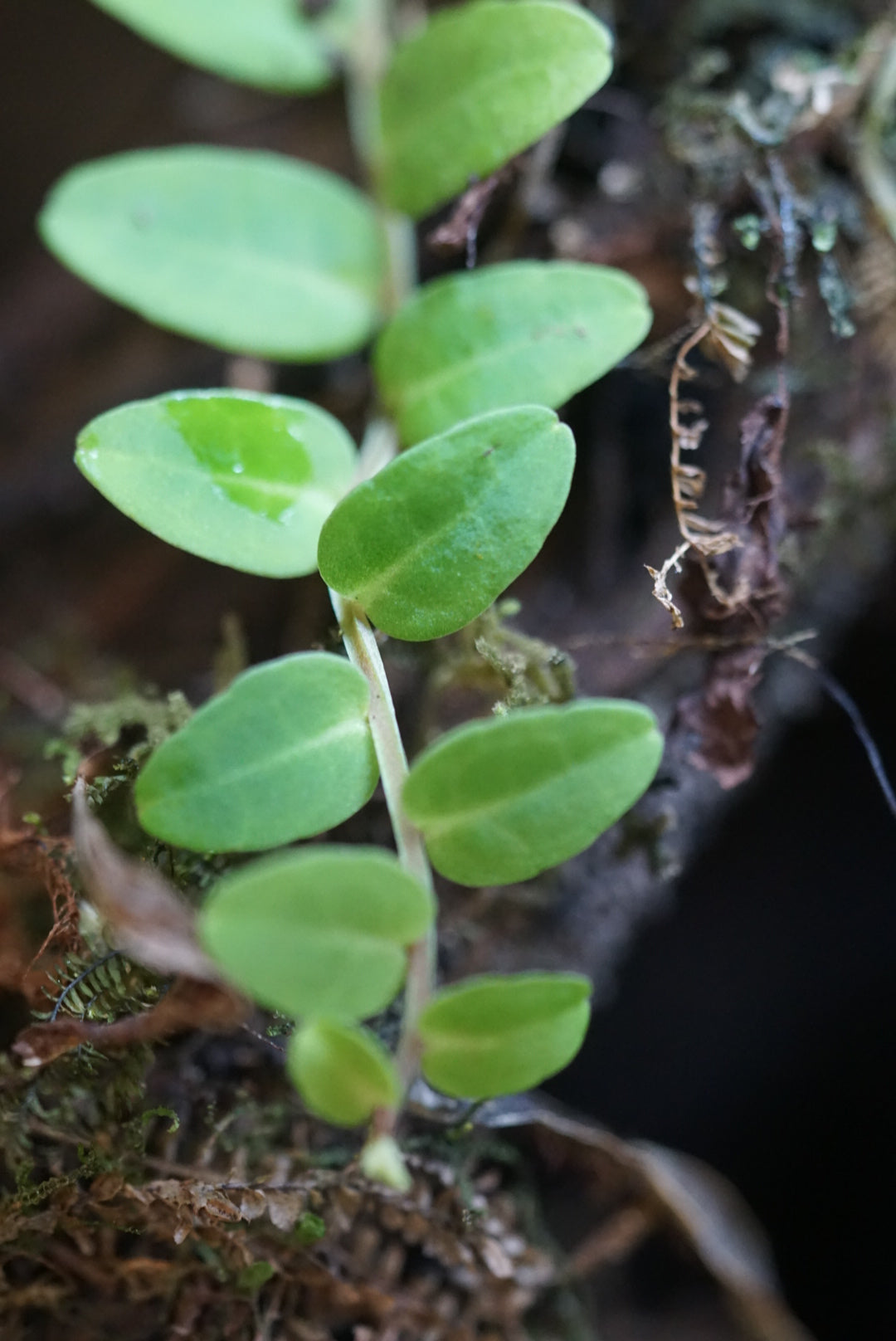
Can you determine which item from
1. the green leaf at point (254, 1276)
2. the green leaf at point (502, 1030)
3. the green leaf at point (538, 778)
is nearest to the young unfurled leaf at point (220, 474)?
the green leaf at point (538, 778)

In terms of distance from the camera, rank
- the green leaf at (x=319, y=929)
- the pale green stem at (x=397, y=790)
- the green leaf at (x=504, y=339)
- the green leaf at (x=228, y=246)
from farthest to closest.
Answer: the green leaf at (x=228, y=246) → the green leaf at (x=504, y=339) → the pale green stem at (x=397, y=790) → the green leaf at (x=319, y=929)

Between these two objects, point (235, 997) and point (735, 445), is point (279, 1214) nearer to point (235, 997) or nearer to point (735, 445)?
point (235, 997)

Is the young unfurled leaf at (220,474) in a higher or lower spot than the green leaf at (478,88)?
lower

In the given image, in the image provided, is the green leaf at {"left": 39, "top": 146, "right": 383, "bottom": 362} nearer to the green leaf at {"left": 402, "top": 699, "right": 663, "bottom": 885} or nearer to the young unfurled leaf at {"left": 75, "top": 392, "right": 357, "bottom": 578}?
the young unfurled leaf at {"left": 75, "top": 392, "right": 357, "bottom": 578}

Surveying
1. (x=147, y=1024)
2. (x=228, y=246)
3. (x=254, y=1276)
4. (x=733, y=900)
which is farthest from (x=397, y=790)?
(x=733, y=900)

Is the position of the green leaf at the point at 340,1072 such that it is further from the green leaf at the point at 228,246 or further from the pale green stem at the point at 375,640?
the green leaf at the point at 228,246

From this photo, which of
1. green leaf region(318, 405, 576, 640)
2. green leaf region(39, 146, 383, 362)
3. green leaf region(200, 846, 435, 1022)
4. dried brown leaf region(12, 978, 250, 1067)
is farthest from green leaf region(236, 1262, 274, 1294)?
green leaf region(39, 146, 383, 362)
